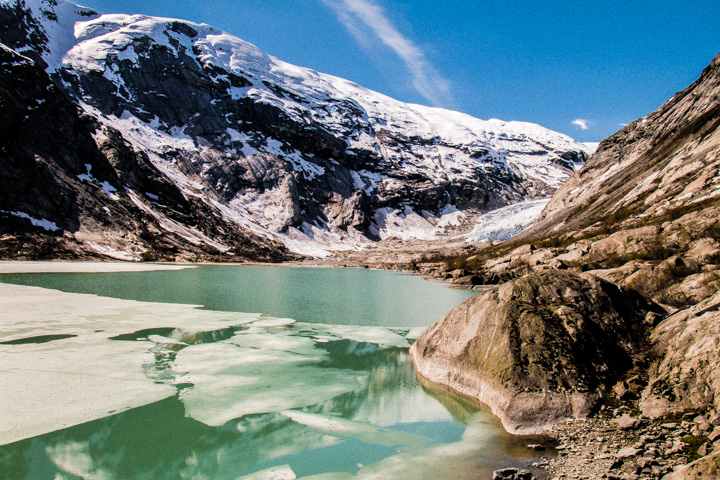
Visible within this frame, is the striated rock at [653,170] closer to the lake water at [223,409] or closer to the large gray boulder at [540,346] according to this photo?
the large gray boulder at [540,346]

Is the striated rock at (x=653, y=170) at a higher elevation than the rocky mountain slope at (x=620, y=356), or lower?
higher

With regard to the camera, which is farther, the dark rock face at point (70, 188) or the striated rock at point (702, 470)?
the dark rock face at point (70, 188)

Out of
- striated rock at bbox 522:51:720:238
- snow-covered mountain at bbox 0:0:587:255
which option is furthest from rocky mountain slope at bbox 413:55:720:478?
→ snow-covered mountain at bbox 0:0:587:255

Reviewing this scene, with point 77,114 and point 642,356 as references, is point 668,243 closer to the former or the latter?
point 642,356

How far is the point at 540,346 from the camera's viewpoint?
10.9m

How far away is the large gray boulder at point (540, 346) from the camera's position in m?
9.98

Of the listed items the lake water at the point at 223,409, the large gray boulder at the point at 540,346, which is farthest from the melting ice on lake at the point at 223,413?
the large gray boulder at the point at 540,346

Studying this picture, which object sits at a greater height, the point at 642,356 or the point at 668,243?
the point at 668,243

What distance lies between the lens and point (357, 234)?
605ft

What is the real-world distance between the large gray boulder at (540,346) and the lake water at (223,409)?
0.86 m

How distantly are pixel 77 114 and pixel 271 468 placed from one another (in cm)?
13733

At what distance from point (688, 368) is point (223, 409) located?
1183cm

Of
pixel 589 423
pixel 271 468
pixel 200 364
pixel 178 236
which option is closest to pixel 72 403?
pixel 200 364

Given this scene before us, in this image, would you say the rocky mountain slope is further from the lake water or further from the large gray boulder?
the lake water
